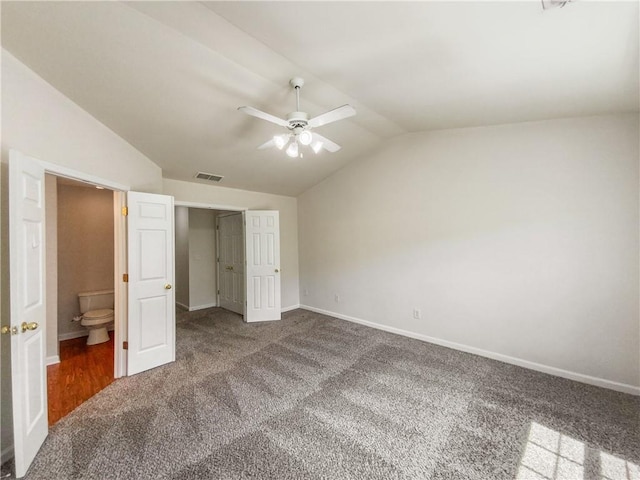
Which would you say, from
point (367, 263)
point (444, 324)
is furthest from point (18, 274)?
point (444, 324)

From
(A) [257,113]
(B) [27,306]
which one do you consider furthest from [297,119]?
(B) [27,306]

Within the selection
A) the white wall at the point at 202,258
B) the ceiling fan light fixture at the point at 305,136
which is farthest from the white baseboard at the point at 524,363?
the white wall at the point at 202,258

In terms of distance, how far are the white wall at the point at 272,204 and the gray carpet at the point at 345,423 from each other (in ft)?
7.63

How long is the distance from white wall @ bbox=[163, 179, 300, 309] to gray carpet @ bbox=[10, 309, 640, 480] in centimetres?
233

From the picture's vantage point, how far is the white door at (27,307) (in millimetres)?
1676

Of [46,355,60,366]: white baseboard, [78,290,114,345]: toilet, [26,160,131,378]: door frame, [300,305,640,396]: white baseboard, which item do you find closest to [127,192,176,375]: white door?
[26,160,131,378]: door frame

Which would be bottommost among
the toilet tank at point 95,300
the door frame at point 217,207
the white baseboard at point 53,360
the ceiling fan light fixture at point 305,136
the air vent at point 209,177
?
the white baseboard at point 53,360

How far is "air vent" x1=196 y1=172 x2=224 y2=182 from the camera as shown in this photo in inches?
163

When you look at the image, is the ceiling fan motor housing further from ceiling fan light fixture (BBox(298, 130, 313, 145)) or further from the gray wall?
the gray wall

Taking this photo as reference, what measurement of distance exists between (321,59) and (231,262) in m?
4.44

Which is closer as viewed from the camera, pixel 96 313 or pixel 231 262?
pixel 96 313

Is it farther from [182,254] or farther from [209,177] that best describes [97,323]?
[209,177]

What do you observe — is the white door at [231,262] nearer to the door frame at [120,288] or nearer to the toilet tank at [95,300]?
the toilet tank at [95,300]

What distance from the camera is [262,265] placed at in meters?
4.92
